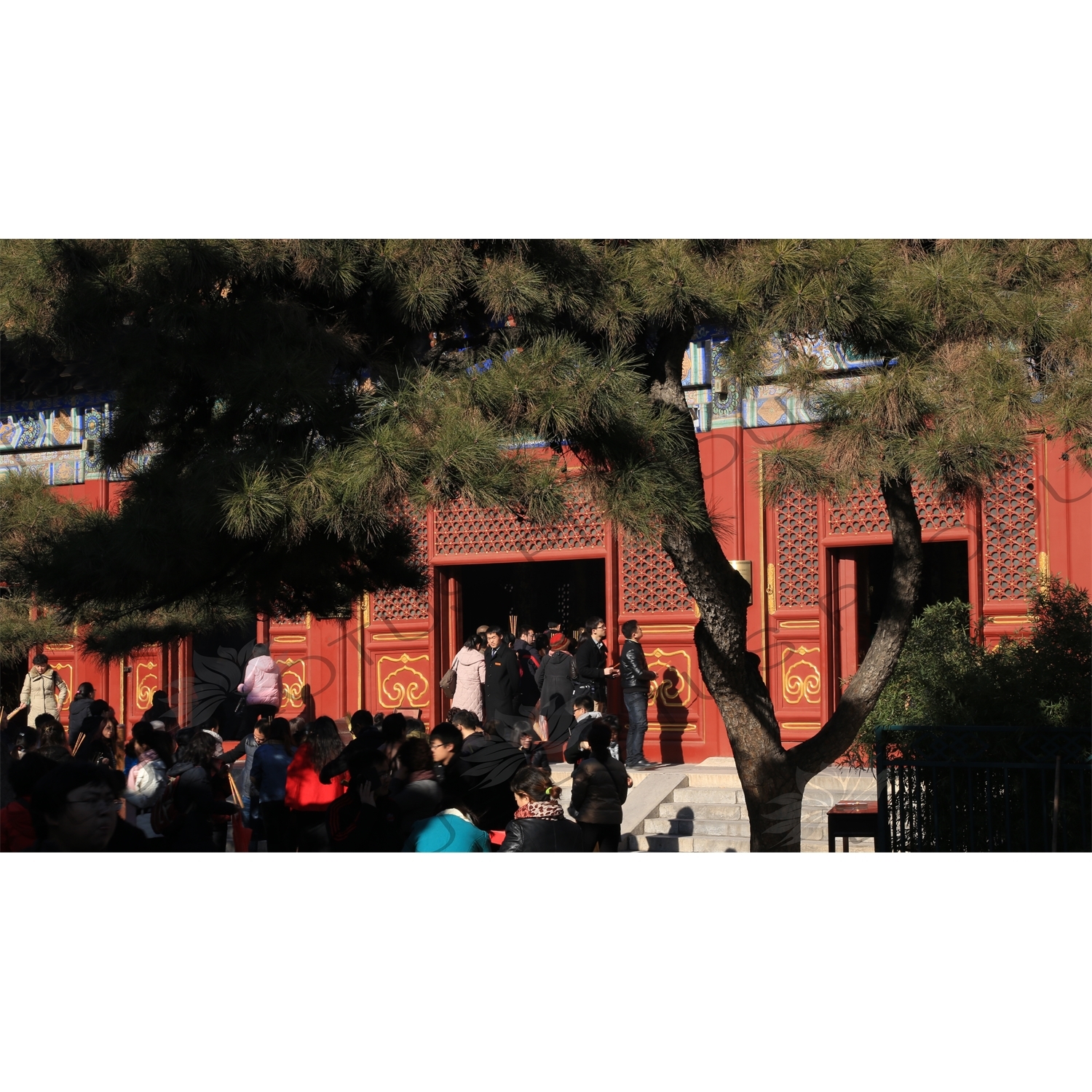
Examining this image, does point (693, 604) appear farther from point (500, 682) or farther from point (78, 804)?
point (78, 804)

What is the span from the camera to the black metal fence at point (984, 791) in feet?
20.4

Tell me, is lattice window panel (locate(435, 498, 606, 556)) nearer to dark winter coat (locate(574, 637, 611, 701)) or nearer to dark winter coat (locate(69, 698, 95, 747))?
dark winter coat (locate(574, 637, 611, 701))

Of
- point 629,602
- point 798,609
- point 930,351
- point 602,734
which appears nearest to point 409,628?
point 629,602

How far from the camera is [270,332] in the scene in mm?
5176

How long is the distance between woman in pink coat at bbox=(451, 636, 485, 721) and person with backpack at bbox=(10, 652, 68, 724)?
3.73 metres

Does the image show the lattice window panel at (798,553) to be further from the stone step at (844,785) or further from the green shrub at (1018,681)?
the green shrub at (1018,681)

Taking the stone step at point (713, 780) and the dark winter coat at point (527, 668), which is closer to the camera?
the stone step at point (713, 780)

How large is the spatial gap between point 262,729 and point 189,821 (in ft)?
3.71

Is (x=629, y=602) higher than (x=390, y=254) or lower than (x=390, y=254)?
lower

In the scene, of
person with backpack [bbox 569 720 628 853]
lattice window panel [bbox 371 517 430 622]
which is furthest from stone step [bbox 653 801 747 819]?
lattice window panel [bbox 371 517 430 622]

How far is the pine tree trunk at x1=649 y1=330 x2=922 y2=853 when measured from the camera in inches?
243

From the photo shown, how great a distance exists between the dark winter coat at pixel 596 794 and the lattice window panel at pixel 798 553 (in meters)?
4.65

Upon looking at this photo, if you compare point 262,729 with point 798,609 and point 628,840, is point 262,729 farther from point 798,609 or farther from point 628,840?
point 798,609

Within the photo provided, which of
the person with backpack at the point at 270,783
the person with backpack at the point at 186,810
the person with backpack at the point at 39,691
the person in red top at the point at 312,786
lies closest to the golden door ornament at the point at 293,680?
the person with backpack at the point at 39,691
